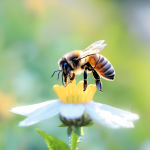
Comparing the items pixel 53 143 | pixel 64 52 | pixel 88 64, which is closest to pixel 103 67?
pixel 88 64

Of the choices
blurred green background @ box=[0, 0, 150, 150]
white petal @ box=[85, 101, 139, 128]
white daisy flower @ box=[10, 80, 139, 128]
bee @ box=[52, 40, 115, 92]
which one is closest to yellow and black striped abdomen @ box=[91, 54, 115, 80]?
bee @ box=[52, 40, 115, 92]

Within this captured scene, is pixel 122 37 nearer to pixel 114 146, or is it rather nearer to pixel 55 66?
pixel 55 66

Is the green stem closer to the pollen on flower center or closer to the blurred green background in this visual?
the pollen on flower center

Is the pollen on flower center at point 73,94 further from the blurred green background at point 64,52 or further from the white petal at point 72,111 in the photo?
the blurred green background at point 64,52

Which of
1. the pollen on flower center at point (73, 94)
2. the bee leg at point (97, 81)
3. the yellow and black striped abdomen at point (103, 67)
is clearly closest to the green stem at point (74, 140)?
the pollen on flower center at point (73, 94)

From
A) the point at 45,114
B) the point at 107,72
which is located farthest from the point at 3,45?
the point at 45,114

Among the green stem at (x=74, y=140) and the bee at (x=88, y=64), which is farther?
the bee at (x=88, y=64)
